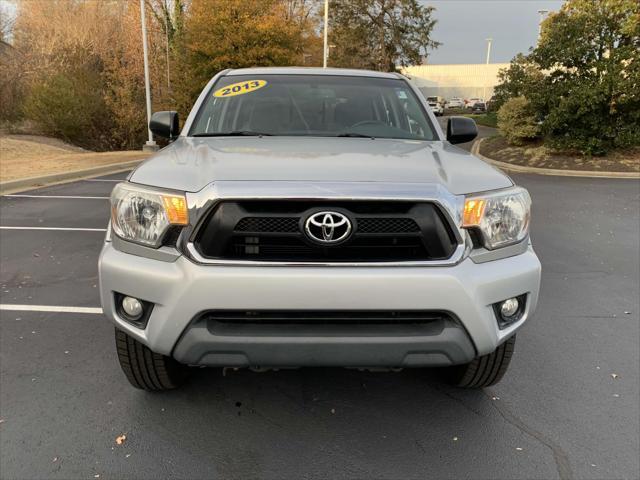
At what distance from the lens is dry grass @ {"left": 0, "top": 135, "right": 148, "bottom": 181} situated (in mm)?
12500

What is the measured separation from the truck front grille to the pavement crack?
1.15m

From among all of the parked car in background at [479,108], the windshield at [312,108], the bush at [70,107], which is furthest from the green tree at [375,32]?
the windshield at [312,108]

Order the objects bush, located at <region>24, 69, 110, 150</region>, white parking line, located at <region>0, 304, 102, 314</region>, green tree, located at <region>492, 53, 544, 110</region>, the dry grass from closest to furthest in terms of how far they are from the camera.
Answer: white parking line, located at <region>0, 304, 102, 314</region> → the dry grass → green tree, located at <region>492, 53, 544, 110</region> → bush, located at <region>24, 69, 110, 150</region>

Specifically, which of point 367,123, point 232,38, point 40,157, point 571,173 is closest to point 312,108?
point 367,123

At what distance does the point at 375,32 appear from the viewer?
3984cm

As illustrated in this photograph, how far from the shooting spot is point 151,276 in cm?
217

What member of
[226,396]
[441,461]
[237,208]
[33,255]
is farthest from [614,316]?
[33,255]

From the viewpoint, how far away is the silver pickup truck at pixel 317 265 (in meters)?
2.11

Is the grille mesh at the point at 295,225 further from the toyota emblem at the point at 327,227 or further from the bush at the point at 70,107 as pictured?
the bush at the point at 70,107

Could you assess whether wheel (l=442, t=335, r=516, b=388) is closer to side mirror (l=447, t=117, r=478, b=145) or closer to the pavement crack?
the pavement crack

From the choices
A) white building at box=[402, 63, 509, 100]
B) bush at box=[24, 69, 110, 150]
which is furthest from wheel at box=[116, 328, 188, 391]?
white building at box=[402, 63, 509, 100]

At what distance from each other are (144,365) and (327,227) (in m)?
1.24

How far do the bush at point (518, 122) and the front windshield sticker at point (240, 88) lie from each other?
16.1 m

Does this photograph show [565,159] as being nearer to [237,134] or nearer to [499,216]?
[237,134]
